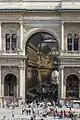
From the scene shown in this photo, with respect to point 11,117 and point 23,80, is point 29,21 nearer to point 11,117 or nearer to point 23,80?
point 23,80

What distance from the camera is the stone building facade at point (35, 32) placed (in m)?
84.9

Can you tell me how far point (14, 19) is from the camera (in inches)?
3378

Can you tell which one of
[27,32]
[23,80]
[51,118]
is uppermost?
[27,32]

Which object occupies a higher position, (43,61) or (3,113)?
(43,61)

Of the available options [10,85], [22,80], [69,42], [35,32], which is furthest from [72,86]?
[35,32]

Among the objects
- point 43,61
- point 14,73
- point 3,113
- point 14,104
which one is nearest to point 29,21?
point 14,73

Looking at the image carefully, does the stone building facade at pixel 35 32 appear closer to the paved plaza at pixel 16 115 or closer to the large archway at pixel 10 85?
the large archway at pixel 10 85

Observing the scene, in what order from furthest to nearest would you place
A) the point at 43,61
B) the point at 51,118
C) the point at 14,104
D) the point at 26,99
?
the point at 43,61 < the point at 26,99 < the point at 14,104 < the point at 51,118

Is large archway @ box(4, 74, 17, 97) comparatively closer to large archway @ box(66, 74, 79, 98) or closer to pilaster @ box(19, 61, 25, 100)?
pilaster @ box(19, 61, 25, 100)

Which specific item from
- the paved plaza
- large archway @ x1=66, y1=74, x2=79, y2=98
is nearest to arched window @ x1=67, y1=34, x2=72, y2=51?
large archway @ x1=66, y1=74, x2=79, y2=98

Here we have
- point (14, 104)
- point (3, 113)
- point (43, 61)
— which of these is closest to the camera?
point (3, 113)

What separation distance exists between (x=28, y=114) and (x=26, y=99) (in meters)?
14.7

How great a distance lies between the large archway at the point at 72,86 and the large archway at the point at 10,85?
30.7 feet

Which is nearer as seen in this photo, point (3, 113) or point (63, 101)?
point (3, 113)
